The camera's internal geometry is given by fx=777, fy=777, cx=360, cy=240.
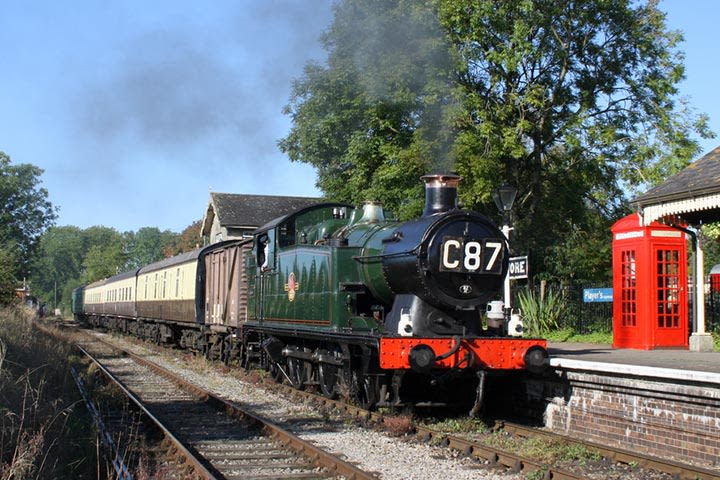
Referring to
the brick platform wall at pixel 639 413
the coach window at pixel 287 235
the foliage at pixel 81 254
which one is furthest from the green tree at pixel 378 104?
the foliage at pixel 81 254

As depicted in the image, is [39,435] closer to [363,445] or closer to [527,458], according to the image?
[363,445]

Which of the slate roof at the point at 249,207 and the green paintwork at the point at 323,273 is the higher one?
the slate roof at the point at 249,207

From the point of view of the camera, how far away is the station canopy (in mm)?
11641

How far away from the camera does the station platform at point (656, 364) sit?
772 cm

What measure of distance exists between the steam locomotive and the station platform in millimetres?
560

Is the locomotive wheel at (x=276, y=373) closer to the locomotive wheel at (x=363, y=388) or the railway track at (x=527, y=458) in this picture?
the locomotive wheel at (x=363, y=388)

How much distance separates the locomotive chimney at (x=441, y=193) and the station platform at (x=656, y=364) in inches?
93.6

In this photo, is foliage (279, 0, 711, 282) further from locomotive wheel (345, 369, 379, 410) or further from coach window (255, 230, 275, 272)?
locomotive wheel (345, 369, 379, 410)

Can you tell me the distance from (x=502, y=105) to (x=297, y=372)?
13205 millimetres

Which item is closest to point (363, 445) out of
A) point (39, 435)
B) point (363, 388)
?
point (363, 388)

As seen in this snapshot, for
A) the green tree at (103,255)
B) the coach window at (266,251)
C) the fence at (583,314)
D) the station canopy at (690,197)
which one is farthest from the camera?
the green tree at (103,255)

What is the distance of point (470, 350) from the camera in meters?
9.19

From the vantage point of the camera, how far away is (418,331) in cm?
969

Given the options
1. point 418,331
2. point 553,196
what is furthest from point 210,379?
point 553,196
